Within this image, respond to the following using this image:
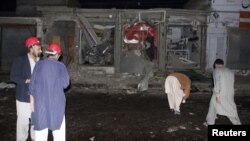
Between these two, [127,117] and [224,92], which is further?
[127,117]

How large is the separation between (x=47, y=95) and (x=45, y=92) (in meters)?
0.05

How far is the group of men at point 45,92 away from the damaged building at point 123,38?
7160mm

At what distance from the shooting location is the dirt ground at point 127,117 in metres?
7.04

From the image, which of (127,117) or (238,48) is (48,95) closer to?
(127,117)

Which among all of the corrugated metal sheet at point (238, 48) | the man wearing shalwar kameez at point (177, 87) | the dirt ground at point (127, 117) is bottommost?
the dirt ground at point (127, 117)

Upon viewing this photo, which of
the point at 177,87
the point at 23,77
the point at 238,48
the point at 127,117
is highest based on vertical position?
the point at 238,48

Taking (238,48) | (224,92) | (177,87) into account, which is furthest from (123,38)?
(224,92)

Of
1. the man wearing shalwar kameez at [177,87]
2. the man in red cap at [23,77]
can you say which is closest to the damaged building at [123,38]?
the man wearing shalwar kameez at [177,87]

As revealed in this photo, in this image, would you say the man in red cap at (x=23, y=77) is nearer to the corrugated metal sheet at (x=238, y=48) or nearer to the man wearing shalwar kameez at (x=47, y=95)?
the man wearing shalwar kameez at (x=47, y=95)

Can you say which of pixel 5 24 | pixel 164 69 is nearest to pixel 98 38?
pixel 164 69

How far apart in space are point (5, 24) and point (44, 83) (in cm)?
1161

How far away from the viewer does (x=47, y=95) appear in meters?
4.60

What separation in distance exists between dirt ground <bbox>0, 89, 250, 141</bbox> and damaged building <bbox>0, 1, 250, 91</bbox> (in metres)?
2.78

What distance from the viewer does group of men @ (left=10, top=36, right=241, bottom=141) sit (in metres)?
4.61
